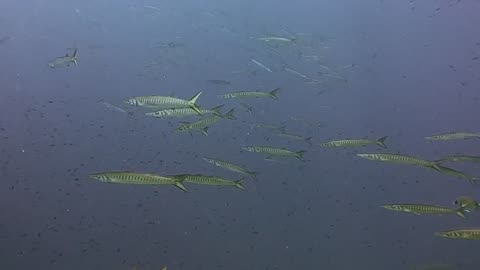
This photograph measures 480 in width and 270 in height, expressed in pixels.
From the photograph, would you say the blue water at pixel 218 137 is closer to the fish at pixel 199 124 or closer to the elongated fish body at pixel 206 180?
the fish at pixel 199 124

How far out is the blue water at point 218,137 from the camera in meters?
9.03

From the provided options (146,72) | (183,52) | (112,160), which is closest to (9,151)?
(112,160)

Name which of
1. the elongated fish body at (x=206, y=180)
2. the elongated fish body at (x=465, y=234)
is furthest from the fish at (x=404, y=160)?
the elongated fish body at (x=206, y=180)

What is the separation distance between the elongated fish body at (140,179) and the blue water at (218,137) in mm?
1228

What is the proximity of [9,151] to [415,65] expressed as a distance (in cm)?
1592

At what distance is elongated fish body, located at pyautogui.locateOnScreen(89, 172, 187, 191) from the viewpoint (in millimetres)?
3584

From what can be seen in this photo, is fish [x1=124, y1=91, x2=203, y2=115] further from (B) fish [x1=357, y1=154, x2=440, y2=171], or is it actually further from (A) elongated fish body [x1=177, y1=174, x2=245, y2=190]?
(B) fish [x1=357, y1=154, x2=440, y2=171]

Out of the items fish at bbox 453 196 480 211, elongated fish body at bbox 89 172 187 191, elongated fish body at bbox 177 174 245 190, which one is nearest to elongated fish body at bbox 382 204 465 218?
fish at bbox 453 196 480 211

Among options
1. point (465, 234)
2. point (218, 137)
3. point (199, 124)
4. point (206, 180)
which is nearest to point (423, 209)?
point (465, 234)

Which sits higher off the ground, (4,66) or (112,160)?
(4,66)

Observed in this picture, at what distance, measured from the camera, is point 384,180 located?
45.9ft

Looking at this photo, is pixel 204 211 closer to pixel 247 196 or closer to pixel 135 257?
pixel 247 196

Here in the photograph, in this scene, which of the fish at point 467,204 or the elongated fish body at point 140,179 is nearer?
the elongated fish body at point 140,179

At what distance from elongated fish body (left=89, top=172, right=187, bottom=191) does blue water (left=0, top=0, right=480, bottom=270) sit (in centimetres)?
123
